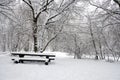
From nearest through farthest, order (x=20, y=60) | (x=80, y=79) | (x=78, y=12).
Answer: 1. (x=80, y=79)
2. (x=20, y=60)
3. (x=78, y=12)

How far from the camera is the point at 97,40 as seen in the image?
15.0 meters

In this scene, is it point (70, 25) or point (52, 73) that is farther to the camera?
point (70, 25)

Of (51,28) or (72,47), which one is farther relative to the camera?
(72,47)

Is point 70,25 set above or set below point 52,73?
above

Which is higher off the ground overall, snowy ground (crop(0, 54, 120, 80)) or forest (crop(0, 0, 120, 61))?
forest (crop(0, 0, 120, 61))

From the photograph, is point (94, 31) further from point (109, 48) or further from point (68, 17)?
point (68, 17)

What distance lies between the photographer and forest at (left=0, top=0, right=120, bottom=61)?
11.7 metres

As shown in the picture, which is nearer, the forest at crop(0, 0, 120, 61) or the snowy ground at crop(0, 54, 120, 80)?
the snowy ground at crop(0, 54, 120, 80)

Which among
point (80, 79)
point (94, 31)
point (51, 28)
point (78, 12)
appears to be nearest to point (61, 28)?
point (51, 28)

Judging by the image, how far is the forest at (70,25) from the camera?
1170cm

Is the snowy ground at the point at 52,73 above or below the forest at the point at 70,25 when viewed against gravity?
below

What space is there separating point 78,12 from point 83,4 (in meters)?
0.95

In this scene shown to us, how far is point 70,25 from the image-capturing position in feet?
44.2

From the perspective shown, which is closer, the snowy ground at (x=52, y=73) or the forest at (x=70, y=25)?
the snowy ground at (x=52, y=73)
